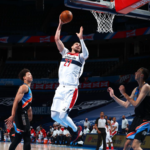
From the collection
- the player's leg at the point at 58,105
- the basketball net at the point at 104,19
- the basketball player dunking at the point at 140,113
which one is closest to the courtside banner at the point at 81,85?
the basketball net at the point at 104,19

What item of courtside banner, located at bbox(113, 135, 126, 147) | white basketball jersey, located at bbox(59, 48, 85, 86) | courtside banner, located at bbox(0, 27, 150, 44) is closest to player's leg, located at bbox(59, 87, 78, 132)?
white basketball jersey, located at bbox(59, 48, 85, 86)

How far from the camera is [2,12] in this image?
28938 millimetres

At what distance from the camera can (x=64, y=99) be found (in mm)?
5824

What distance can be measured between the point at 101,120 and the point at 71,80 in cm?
543

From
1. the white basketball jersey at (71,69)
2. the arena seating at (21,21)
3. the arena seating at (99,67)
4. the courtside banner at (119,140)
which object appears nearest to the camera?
the white basketball jersey at (71,69)

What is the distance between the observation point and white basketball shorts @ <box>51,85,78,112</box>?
5.72 metres

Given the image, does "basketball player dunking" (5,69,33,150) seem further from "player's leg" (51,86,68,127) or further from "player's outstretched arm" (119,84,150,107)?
"player's outstretched arm" (119,84,150,107)

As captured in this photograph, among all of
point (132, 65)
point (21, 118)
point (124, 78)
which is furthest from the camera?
point (132, 65)

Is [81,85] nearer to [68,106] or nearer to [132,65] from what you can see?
[132,65]

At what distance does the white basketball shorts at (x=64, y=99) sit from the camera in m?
5.72

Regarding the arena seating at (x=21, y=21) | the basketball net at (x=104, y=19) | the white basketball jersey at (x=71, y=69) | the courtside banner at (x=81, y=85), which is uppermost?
the arena seating at (x=21, y=21)

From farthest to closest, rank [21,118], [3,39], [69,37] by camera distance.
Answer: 1. [3,39]
2. [69,37]
3. [21,118]

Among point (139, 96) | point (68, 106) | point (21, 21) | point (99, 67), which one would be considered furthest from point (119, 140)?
point (21, 21)

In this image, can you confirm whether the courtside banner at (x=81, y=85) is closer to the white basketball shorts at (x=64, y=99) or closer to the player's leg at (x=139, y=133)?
the white basketball shorts at (x=64, y=99)
